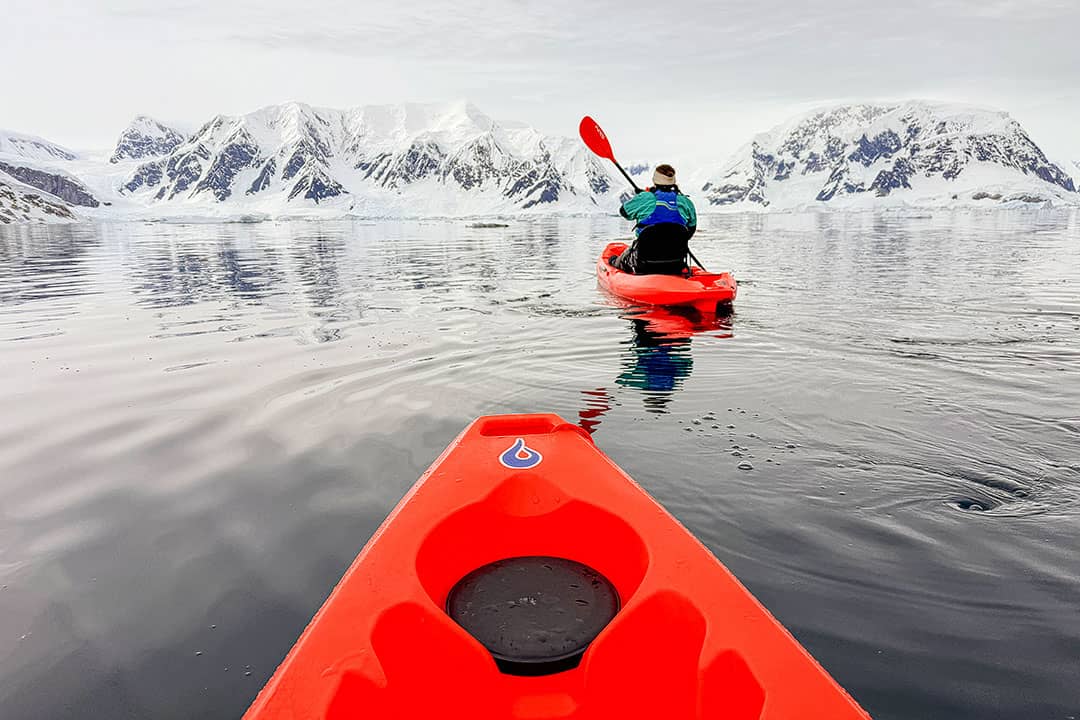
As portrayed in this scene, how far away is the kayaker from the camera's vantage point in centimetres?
918

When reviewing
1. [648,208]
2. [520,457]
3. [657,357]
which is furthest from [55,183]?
[520,457]

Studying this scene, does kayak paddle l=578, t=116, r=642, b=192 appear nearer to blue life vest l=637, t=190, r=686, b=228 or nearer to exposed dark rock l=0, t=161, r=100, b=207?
blue life vest l=637, t=190, r=686, b=228

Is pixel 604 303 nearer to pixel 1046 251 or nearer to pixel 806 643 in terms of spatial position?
pixel 806 643

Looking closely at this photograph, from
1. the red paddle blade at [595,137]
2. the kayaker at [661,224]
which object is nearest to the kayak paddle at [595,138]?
the red paddle blade at [595,137]

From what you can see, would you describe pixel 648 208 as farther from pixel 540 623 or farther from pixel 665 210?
pixel 540 623

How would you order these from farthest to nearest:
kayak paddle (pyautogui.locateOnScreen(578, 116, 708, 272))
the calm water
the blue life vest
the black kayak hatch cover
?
kayak paddle (pyautogui.locateOnScreen(578, 116, 708, 272)), the blue life vest, the calm water, the black kayak hatch cover

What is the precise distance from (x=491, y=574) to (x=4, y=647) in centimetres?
201

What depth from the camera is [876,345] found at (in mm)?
6938

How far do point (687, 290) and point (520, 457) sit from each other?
664 centimetres

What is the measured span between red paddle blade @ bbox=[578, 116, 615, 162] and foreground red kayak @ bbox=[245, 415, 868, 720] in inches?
406

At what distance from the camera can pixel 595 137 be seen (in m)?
12.2

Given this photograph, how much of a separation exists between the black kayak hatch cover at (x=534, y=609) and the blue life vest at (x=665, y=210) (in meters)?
7.49

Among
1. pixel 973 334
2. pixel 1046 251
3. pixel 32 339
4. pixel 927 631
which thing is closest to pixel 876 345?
pixel 973 334

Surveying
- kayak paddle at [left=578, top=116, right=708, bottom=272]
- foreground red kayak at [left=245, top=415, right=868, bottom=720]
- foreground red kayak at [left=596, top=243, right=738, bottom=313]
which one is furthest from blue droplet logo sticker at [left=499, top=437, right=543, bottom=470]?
kayak paddle at [left=578, top=116, right=708, bottom=272]
